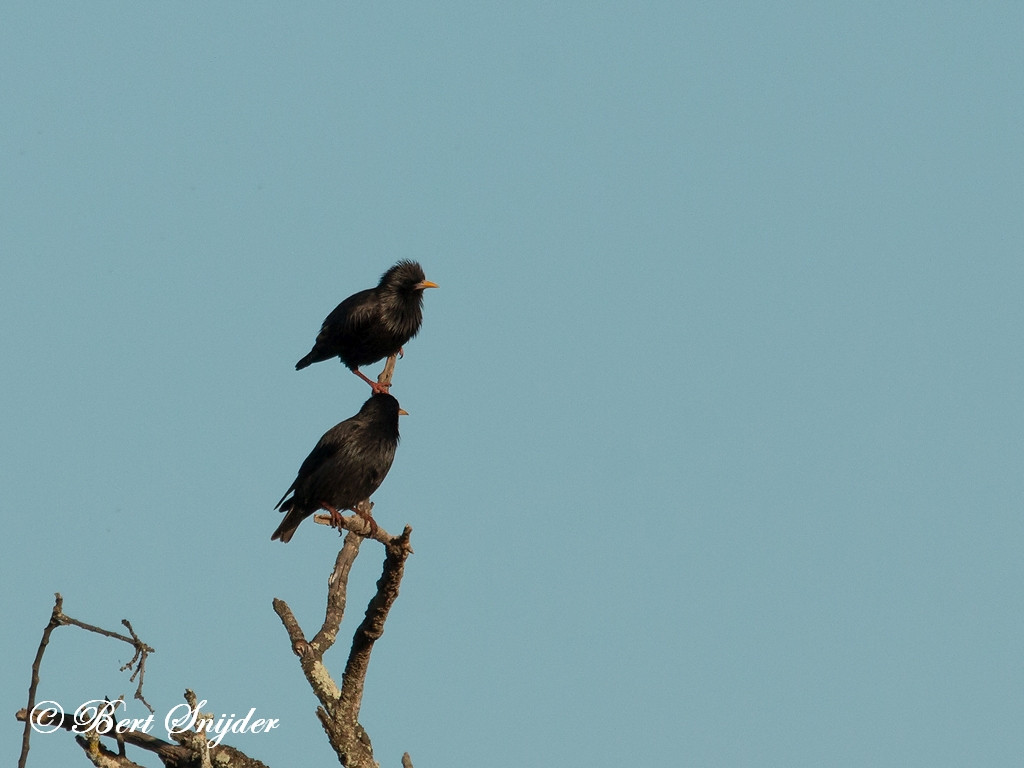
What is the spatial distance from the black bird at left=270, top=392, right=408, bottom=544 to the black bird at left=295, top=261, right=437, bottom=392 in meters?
1.45

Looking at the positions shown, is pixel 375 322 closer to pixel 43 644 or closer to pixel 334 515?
pixel 334 515

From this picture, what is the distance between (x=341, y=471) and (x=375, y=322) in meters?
2.29

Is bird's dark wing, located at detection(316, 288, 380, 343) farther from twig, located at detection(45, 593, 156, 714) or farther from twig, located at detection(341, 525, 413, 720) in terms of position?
twig, located at detection(45, 593, 156, 714)

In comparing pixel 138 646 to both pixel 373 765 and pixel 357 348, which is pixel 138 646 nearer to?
pixel 373 765

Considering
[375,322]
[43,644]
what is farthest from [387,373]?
[43,644]

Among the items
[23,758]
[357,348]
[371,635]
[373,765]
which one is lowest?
[23,758]

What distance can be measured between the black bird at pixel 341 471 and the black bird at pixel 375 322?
4.77ft

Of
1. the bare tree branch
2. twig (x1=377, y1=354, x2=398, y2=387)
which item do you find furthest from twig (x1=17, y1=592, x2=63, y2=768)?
twig (x1=377, y1=354, x2=398, y2=387)

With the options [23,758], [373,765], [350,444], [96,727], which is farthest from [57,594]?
[350,444]

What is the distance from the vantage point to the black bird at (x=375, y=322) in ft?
38.7

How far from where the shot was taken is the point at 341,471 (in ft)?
32.2

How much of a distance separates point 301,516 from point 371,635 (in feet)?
9.80

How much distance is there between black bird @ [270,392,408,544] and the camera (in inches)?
387

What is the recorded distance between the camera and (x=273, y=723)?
22.8 feet
